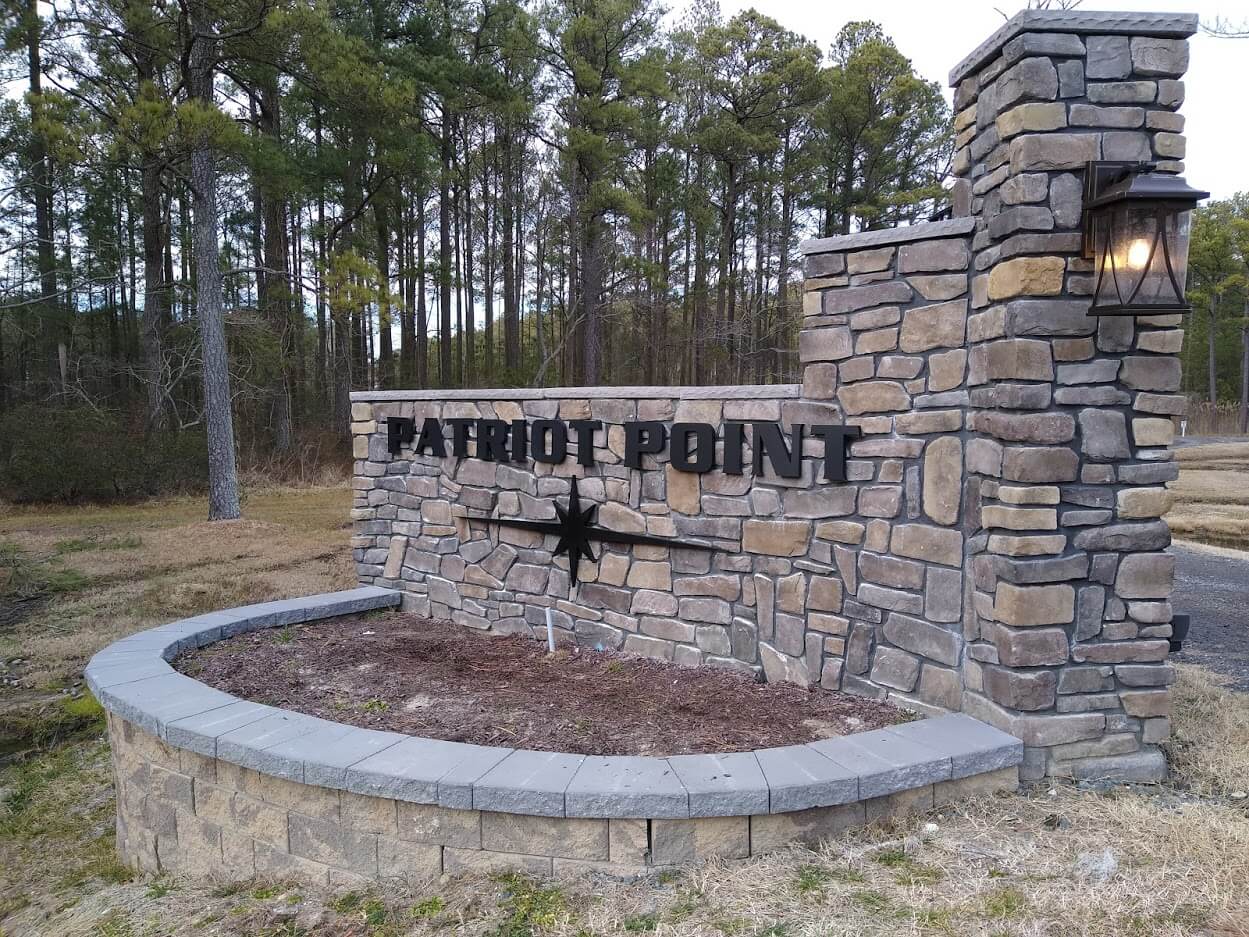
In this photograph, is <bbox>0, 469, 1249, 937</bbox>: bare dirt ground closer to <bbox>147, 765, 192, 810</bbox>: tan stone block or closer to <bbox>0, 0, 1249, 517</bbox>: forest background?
<bbox>147, 765, 192, 810</bbox>: tan stone block

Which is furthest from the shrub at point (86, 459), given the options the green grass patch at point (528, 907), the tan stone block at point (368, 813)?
the green grass patch at point (528, 907)

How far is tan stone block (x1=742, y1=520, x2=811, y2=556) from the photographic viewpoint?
3777 millimetres

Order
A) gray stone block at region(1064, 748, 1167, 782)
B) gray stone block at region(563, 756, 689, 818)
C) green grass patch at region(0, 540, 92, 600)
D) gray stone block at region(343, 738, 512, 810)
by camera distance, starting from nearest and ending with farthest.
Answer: gray stone block at region(563, 756, 689, 818)
gray stone block at region(343, 738, 512, 810)
gray stone block at region(1064, 748, 1167, 782)
green grass patch at region(0, 540, 92, 600)

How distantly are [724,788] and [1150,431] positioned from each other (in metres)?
2.08

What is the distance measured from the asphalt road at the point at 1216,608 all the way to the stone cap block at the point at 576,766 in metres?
2.69

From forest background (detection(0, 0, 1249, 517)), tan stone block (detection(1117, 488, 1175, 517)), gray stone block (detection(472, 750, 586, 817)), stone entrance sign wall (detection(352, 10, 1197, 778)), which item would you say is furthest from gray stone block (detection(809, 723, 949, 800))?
forest background (detection(0, 0, 1249, 517))

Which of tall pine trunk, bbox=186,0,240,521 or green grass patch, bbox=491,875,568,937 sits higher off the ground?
tall pine trunk, bbox=186,0,240,521

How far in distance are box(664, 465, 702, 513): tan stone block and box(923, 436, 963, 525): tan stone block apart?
124cm

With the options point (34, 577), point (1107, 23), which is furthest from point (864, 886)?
point (34, 577)

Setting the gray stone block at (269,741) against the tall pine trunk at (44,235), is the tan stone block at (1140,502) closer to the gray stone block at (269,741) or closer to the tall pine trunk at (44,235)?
the gray stone block at (269,741)

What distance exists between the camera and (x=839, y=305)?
358 cm

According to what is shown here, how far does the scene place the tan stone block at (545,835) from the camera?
8.50 feet

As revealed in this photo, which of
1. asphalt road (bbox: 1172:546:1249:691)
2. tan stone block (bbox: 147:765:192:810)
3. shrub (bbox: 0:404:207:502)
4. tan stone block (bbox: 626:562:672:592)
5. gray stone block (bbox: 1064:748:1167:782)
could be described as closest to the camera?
gray stone block (bbox: 1064:748:1167:782)

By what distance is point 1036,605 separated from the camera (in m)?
2.93
